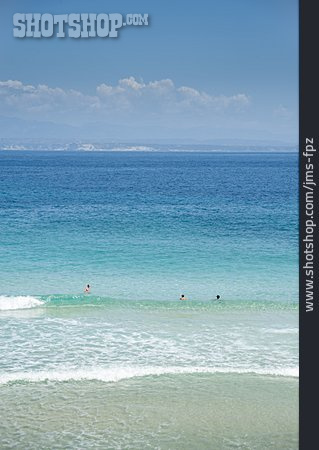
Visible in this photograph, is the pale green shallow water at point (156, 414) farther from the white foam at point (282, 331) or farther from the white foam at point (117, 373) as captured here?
the white foam at point (282, 331)

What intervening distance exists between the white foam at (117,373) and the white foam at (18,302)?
7.15m

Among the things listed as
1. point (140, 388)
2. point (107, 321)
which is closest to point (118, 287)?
point (107, 321)

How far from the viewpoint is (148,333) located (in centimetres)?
2003

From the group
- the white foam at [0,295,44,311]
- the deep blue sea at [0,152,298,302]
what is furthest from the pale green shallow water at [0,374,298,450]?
the deep blue sea at [0,152,298,302]

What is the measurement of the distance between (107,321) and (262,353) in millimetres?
6374

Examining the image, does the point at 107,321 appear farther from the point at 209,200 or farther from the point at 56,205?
the point at 209,200

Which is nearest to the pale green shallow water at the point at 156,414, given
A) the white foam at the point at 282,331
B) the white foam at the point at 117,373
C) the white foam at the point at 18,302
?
the white foam at the point at 117,373

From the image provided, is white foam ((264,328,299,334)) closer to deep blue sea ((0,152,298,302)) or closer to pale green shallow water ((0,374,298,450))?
deep blue sea ((0,152,298,302))

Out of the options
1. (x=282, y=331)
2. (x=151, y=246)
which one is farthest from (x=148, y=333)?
(x=151, y=246)

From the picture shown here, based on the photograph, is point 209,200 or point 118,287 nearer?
point 118,287

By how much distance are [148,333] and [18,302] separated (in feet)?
22.1

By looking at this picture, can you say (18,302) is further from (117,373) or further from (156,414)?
(156,414)

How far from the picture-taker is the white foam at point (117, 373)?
16047 mm

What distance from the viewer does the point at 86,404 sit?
14438 mm
